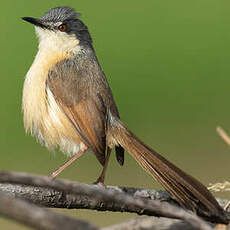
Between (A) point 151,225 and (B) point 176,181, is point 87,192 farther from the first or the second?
(B) point 176,181

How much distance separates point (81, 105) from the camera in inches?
146

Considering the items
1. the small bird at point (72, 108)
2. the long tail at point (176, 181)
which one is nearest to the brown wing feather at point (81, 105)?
the small bird at point (72, 108)

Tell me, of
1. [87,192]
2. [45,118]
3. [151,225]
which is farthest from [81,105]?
[87,192]

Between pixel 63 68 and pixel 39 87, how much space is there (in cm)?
28

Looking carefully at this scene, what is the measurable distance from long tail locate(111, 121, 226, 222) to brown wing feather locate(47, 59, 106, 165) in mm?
154

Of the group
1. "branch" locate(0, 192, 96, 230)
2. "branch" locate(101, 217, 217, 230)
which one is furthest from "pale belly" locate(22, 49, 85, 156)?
"branch" locate(0, 192, 96, 230)

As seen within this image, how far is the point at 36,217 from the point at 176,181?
1725 millimetres

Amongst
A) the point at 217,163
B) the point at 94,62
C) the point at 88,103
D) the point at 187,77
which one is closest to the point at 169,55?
the point at 187,77

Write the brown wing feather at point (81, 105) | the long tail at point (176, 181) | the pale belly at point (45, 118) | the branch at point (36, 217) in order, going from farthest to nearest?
the pale belly at point (45, 118)
the brown wing feather at point (81, 105)
the long tail at point (176, 181)
the branch at point (36, 217)

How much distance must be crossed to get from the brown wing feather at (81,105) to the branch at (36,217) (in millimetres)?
2421

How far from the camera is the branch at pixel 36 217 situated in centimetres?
107

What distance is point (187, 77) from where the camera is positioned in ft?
21.7

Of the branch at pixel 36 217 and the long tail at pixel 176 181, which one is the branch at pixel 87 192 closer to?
the branch at pixel 36 217

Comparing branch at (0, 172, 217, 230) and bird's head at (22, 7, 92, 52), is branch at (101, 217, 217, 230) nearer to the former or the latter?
branch at (0, 172, 217, 230)
